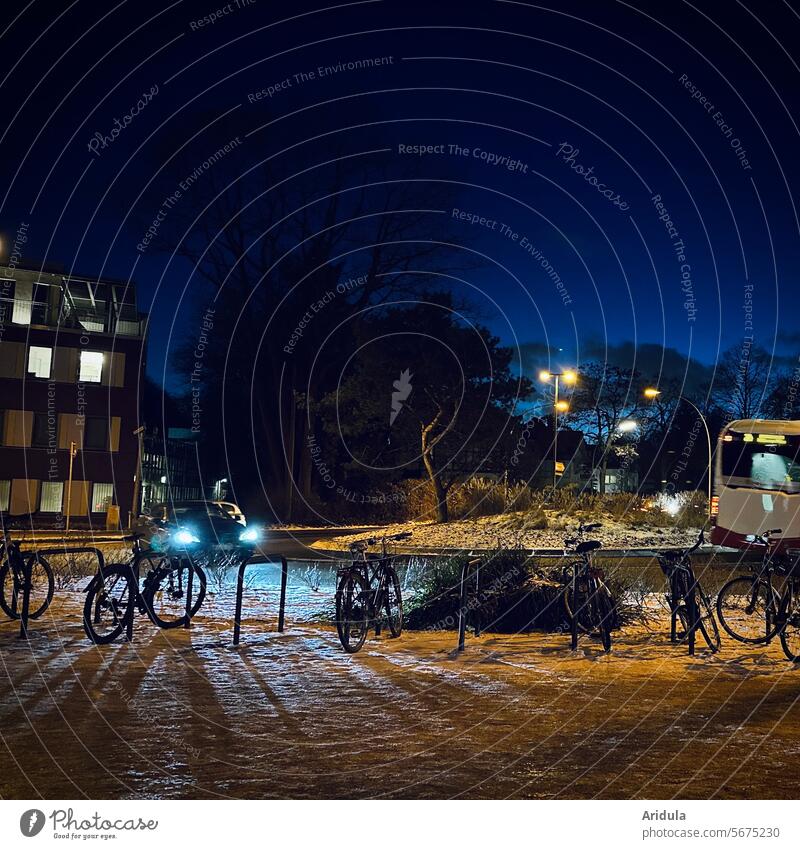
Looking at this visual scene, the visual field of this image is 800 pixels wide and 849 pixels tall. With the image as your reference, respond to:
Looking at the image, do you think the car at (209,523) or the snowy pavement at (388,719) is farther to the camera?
the car at (209,523)

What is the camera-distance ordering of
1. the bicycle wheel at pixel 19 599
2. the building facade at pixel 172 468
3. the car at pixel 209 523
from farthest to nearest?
the building facade at pixel 172 468, the car at pixel 209 523, the bicycle wheel at pixel 19 599

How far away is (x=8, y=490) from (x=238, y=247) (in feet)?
51.4

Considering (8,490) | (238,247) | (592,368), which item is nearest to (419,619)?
(8,490)

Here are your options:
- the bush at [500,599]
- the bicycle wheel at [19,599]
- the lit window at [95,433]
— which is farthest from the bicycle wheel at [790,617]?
the lit window at [95,433]

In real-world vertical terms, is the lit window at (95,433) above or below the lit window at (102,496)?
above

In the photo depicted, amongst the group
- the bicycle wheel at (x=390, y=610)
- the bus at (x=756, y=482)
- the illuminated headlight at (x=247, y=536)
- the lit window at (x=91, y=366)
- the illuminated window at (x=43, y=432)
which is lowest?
the illuminated headlight at (x=247, y=536)

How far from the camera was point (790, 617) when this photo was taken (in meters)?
10.8

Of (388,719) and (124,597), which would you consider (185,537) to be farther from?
(388,719)

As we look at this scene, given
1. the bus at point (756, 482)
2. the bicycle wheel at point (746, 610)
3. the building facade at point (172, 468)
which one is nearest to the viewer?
Result: the bicycle wheel at point (746, 610)

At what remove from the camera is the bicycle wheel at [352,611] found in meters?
10.6

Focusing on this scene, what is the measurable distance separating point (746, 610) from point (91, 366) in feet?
126

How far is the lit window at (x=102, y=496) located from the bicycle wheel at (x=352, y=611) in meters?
35.0

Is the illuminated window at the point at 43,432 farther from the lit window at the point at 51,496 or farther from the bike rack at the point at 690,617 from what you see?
the bike rack at the point at 690,617
